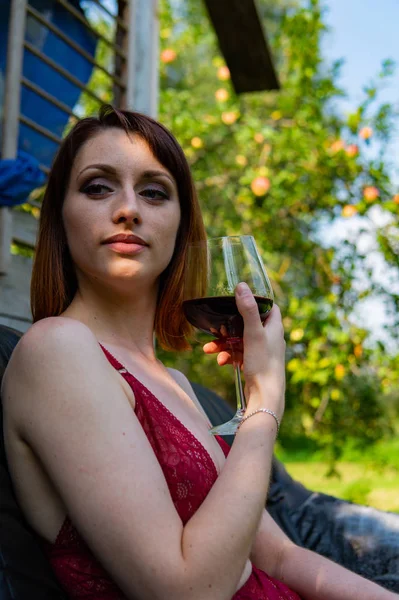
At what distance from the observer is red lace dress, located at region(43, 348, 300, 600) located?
1.15m

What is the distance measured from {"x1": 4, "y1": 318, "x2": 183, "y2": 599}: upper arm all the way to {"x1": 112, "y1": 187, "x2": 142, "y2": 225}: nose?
0.30 m

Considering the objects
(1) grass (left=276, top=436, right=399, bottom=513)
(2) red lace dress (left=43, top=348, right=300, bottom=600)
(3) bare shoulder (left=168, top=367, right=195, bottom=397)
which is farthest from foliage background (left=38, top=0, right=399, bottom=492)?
(2) red lace dress (left=43, top=348, right=300, bottom=600)

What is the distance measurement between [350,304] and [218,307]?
3.50 meters

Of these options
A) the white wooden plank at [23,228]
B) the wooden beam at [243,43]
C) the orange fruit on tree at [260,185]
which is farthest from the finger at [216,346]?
the orange fruit on tree at [260,185]

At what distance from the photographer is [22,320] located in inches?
96.8

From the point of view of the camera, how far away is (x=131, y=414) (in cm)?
113

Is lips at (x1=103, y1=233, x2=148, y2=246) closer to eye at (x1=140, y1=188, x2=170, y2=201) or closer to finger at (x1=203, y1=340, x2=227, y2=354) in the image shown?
eye at (x1=140, y1=188, x2=170, y2=201)

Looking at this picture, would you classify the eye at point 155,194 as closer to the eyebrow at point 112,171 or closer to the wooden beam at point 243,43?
the eyebrow at point 112,171

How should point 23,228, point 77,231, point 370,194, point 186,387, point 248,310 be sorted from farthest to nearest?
point 370,194 < point 23,228 < point 186,387 < point 77,231 < point 248,310

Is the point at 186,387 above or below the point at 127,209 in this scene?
below

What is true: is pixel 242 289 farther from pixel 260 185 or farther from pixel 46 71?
pixel 260 185

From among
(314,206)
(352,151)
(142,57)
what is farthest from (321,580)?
(314,206)

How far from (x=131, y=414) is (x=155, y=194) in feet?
1.83

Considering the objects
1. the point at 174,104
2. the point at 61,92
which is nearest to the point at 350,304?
the point at 174,104
